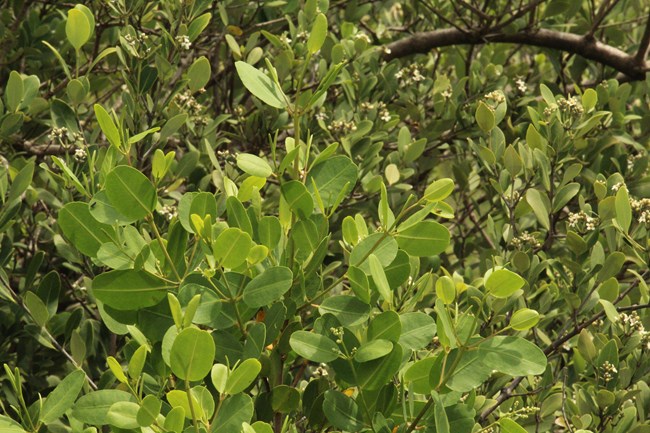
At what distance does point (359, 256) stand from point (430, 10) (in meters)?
2.11

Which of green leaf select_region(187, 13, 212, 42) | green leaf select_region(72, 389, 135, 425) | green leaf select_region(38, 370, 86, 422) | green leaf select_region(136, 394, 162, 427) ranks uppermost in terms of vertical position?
green leaf select_region(187, 13, 212, 42)

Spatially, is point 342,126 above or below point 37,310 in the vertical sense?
above

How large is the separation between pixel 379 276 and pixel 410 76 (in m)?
1.79

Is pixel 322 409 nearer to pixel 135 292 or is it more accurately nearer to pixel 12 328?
pixel 135 292

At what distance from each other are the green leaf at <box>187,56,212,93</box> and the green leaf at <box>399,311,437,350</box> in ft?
3.51

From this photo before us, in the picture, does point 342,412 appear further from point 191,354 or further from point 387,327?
point 191,354

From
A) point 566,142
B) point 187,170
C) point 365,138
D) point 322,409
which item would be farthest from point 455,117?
point 322,409

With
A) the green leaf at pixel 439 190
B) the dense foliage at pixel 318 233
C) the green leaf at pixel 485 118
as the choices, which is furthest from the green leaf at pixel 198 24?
the green leaf at pixel 439 190

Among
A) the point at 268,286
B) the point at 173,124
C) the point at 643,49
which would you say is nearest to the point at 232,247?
the point at 268,286

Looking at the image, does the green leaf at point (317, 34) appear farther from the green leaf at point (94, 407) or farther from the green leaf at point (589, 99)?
the green leaf at point (589, 99)

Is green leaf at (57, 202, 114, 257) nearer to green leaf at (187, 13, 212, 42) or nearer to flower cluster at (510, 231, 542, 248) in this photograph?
green leaf at (187, 13, 212, 42)

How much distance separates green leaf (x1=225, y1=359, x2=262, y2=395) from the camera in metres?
1.18

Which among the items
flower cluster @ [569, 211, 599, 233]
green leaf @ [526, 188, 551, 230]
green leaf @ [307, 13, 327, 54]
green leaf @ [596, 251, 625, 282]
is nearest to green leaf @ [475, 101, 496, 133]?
green leaf @ [526, 188, 551, 230]

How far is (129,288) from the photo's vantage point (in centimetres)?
136
